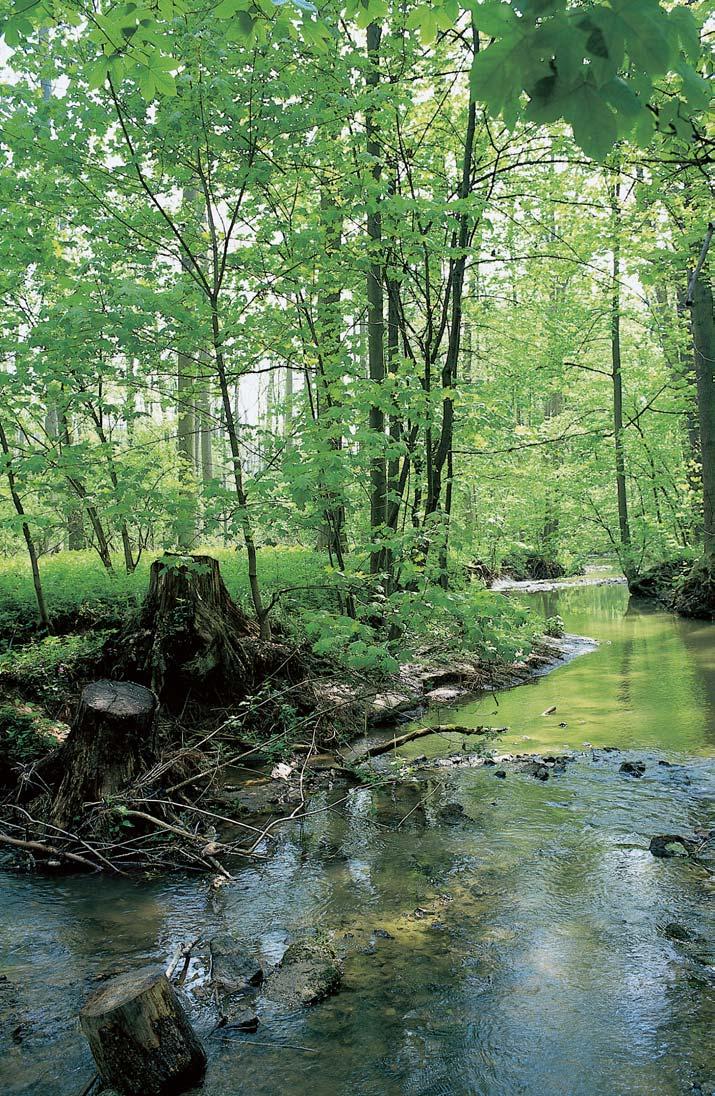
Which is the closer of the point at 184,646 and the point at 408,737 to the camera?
the point at 408,737

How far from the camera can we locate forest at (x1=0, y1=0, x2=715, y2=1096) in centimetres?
275

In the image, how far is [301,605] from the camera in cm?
899

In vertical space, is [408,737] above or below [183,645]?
below

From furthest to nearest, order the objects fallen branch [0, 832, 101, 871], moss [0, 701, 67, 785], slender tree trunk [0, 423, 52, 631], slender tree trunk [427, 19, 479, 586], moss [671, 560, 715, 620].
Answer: moss [671, 560, 715, 620] < slender tree trunk [427, 19, 479, 586] < slender tree trunk [0, 423, 52, 631] < moss [0, 701, 67, 785] < fallen branch [0, 832, 101, 871]

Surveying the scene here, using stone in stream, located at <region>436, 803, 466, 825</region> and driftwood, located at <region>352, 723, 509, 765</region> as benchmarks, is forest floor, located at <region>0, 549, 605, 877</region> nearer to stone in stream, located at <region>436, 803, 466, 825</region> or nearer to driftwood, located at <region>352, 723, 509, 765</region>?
driftwood, located at <region>352, 723, 509, 765</region>

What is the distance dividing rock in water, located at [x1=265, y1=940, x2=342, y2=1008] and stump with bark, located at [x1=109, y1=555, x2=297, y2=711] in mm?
3834

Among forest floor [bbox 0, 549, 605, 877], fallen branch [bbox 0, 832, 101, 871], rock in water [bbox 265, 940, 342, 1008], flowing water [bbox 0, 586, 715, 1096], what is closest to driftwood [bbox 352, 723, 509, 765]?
forest floor [bbox 0, 549, 605, 877]

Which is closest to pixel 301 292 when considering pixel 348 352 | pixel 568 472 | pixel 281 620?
pixel 348 352

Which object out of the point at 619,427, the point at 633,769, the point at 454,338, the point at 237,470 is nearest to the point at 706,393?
the point at 619,427

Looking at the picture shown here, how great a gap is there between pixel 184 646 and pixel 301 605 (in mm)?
2243

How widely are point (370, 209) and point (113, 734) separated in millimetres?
5106

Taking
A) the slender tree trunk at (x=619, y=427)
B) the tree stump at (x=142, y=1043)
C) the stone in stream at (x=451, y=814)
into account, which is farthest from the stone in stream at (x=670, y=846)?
the slender tree trunk at (x=619, y=427)

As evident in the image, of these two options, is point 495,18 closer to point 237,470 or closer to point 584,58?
point 584,58

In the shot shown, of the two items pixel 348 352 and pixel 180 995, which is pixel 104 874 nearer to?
pixel 180 995
